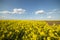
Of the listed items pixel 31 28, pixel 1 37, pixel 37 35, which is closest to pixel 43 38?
pixel 37 35

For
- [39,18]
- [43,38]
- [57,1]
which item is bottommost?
[43,38]

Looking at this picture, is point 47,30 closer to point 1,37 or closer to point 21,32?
point 21,32

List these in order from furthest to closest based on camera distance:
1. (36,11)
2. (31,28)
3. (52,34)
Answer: (36,11), (31,28), (52,34)

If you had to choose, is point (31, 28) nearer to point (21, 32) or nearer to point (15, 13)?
point (21, 32)

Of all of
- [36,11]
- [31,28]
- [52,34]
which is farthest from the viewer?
[36,11]

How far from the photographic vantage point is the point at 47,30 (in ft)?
8.00

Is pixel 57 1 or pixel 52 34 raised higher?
pixel 57 1

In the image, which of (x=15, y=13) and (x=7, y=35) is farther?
(x=15, y=13)

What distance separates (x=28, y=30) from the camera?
2531 millimetres

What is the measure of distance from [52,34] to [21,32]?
0.55m

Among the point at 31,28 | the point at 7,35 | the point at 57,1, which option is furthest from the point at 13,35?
the point at 57,1

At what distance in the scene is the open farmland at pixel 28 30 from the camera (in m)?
2.39

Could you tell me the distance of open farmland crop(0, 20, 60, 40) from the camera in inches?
94.1

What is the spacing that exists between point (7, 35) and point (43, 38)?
2.02 feet
